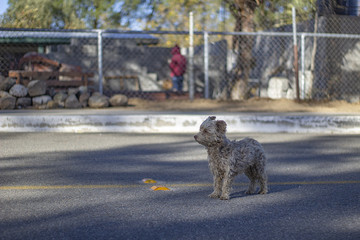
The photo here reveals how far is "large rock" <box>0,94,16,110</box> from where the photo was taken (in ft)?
43.2

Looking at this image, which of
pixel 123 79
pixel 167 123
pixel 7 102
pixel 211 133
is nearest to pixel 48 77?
pixel 7 102

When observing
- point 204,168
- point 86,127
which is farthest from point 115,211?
point 86,127

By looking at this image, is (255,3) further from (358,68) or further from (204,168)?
(204,168)

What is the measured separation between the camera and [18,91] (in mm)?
13648

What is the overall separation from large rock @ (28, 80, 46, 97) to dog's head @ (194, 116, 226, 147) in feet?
31.3

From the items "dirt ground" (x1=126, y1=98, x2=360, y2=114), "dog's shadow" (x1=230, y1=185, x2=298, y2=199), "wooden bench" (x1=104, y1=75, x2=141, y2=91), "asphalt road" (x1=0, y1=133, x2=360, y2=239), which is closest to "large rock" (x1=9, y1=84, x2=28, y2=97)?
"dirt ground" (x1=126, y1=98, x2=360, y2=114)

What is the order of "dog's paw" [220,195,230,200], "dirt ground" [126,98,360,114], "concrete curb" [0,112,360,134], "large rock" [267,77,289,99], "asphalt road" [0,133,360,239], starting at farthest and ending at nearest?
"large rock" [267,77,289,99] < "dirt ground" [126,98,360,114] < "concrete curb" [0,112,360,134] < "dog's paw" [220,195,230,200] < "asphalt road" [0,133,360,239]

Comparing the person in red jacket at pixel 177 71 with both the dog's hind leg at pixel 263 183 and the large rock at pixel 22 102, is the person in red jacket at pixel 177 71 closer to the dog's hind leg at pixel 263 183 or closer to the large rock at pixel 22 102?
the large rock at pixel 22 102

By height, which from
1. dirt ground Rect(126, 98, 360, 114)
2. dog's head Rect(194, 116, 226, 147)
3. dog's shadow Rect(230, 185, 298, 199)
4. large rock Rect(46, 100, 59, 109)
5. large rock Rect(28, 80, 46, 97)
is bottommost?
dog's shadow Rect(230, 185, 298, 199)

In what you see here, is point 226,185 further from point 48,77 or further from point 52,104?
point 48,77

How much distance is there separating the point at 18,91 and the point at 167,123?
451 centimetres

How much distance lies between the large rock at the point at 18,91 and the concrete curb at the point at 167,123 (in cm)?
274

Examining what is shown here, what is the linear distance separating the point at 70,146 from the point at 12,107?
4.97m

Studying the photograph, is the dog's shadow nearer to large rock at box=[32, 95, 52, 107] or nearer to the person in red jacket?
large rock at box=[32, 95, 52, 107]
